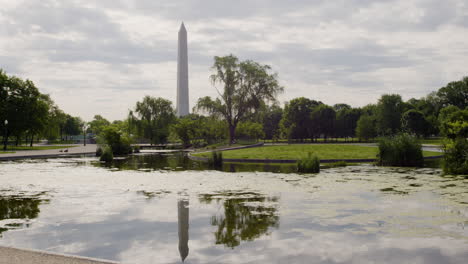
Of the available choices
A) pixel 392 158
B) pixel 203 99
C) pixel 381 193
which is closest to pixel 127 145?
pixel 203 99

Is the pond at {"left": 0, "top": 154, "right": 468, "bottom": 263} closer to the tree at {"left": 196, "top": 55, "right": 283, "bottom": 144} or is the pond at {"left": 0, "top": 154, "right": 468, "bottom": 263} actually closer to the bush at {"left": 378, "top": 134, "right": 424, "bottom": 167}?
the bush at {"left": 378, "top": 134, "right": 424, "bottom": 167}

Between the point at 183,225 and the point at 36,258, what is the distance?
3.21 metres

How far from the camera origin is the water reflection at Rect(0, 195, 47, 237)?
8.78 m

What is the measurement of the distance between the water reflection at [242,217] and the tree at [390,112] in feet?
252

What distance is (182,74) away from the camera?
12825 centimetres

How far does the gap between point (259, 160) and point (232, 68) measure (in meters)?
33.8

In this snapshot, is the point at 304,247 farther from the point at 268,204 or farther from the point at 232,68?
the point at 232,68

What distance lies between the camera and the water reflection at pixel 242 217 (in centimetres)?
750

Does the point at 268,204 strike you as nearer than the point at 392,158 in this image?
Yes

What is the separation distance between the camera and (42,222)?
8.90 metres

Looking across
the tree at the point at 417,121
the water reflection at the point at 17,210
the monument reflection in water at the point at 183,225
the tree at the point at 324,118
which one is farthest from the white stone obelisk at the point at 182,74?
the monument reflection in water at the point at 183,225

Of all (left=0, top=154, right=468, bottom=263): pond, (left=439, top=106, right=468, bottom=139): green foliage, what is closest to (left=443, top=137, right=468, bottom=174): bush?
(left=439, top=106, right=468, bottom=139): green foliage

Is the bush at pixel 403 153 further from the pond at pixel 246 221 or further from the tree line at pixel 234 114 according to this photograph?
the tree line at pixel 234 114

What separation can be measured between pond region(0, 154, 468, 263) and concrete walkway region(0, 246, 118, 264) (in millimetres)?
524
